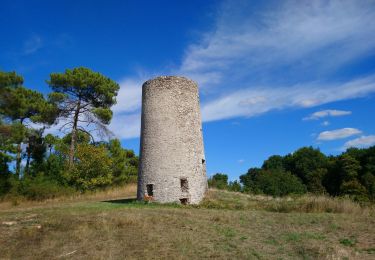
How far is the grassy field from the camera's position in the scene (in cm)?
878

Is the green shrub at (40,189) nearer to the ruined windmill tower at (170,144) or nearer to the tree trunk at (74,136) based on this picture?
the tree trunk at (74,136)

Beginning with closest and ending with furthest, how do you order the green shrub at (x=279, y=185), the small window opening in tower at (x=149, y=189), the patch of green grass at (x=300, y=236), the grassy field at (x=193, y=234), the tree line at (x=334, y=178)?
the grassy field at (x=193, y=234) → the patch of green grass at (x=300, y=236) → the small window opening in tower at (x=149, y=189) → the tree line at (x=334, y=178) → the green shrub at (x=279, y=185)

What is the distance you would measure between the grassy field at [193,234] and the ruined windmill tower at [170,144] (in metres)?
3.14

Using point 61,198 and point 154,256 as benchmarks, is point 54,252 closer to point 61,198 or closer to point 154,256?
point 154,256

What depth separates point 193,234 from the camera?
1038cm

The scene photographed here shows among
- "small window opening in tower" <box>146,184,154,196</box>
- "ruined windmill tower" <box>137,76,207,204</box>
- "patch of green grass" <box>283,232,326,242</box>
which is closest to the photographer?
"patch of green grass" <box>283,232,326,242</box>

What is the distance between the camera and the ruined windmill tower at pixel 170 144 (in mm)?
17078

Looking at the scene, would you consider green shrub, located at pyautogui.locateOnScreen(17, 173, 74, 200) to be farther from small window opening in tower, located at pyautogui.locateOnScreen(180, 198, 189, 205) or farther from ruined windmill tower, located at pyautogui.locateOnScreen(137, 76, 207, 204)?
small window opening in tower, located at pyautogui.locateOnScreen(180, 198, 189, 205)

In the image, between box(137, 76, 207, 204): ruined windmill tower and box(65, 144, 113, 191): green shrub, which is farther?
box(65, 144, 113, 191): green shrub

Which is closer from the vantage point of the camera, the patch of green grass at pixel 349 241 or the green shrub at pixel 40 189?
the patch of green grass at pixel 349 241

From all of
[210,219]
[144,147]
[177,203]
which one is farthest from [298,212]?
[144,147]

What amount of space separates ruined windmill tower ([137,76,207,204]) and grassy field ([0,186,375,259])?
3.14 m

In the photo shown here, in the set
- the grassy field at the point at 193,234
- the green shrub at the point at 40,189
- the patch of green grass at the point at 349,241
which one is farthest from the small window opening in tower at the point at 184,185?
the green shrub at the point at 40,189

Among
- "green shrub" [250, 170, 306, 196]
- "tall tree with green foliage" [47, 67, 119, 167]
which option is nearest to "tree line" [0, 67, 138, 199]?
"tall tree with green foliage" [47, 67, 119, 167]
